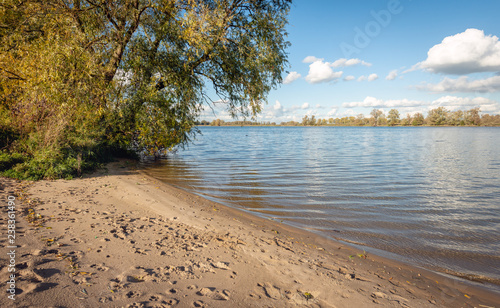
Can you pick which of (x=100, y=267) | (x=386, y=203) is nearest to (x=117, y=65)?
(x=100, y=267)

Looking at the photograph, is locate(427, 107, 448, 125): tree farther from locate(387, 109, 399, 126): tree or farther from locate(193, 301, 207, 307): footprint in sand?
locate(193, 301, 207, 307): footprint in sand

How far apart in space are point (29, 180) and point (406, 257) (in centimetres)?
1125

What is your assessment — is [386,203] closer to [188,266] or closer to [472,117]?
[188,266]

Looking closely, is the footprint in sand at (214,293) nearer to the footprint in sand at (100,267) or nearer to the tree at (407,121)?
the footprint in sand at (100,267)

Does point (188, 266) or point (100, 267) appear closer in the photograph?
point (100, 267)

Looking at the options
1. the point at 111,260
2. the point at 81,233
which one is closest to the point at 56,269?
the point at 111,260

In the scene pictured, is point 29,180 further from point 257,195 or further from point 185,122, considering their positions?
point 257,195

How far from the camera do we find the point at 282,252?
199 inches

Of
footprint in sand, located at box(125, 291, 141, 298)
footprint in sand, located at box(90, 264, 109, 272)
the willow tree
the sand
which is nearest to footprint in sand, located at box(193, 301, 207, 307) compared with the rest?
the sand

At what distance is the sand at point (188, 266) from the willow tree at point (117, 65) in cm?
500

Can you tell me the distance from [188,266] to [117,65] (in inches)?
457

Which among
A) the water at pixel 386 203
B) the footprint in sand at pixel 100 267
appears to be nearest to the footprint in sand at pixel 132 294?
the footprint in sand at pixel 100 267

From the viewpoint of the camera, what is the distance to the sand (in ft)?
11.1

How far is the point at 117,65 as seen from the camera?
12500mm
